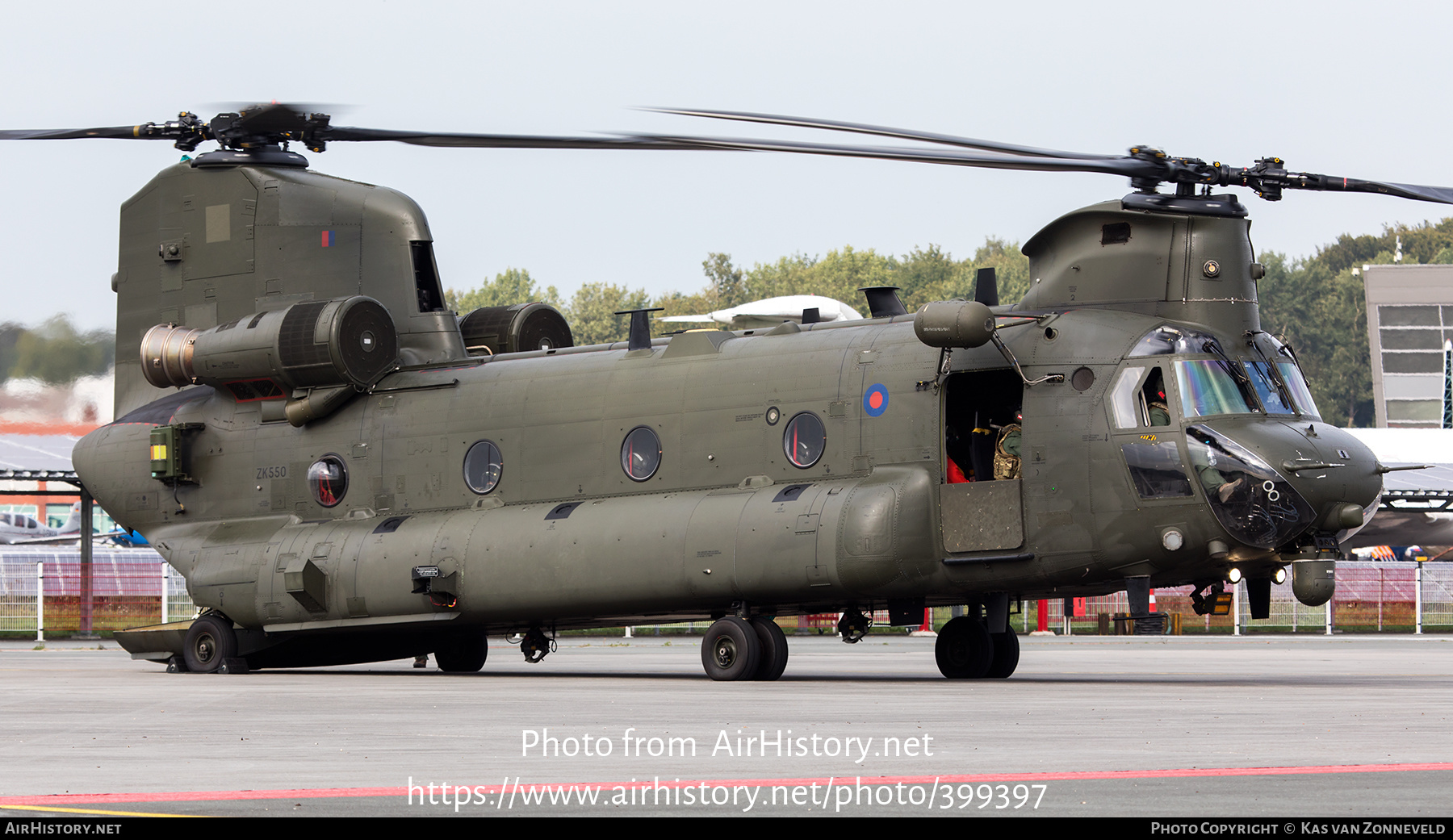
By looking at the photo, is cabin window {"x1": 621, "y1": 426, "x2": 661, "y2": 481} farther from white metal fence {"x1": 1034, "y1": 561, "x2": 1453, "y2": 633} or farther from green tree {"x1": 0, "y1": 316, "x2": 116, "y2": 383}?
white metal fence {"x1": 1034, "y1": 561, "x2": 1453, "y2": 633}

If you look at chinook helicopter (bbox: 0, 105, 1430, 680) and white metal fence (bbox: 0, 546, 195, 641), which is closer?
chinook helicopter (bbox: 0, 105, 1430, 680)

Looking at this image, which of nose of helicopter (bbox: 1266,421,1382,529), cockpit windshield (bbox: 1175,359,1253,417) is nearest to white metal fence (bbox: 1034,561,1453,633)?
nose of helicopter (bbox: 1266,421,1382,529)

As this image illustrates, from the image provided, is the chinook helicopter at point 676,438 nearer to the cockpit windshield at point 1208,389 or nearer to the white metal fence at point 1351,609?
the cockpit windshield at point 1208,389

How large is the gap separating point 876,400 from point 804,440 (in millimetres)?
1161

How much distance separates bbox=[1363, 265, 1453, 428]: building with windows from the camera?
10281cm

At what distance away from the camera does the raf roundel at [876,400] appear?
72.3ft

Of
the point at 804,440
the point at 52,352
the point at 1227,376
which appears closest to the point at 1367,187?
the point at 1227,376

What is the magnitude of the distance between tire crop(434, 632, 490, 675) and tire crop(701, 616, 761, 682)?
6266 millimetres

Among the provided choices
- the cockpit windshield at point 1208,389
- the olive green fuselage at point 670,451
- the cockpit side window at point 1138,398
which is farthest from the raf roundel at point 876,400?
the cockpit windshield at point 1208,389

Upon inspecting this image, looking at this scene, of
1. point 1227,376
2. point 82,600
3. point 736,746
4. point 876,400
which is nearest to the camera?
point 736,746

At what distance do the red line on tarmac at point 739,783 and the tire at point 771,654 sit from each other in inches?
457

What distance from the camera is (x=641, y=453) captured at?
24.0 meters

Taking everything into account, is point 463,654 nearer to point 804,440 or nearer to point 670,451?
point 670,451

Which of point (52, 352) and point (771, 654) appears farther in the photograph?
point (52, 352)
